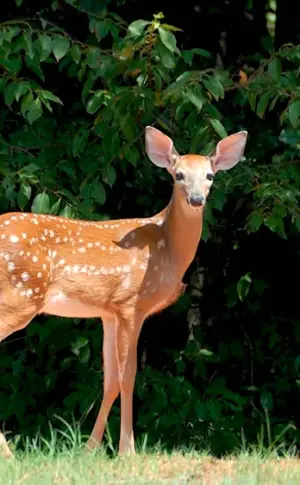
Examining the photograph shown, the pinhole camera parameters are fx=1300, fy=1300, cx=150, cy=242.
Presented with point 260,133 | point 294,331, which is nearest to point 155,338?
point 294,331

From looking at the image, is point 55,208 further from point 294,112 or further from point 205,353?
point 205,353

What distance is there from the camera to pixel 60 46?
24.3 ft

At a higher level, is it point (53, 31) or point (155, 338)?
point (53, 31)

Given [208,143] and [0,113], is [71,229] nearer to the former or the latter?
[208,143]

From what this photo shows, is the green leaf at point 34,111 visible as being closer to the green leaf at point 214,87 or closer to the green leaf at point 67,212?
the green leaf at point 67,212

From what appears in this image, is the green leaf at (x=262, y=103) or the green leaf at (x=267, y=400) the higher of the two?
the green leaf at (x=262, y=103)

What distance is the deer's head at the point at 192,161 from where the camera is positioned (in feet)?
21.2

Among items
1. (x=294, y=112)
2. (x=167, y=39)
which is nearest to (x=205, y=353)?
(x=294, y=112)

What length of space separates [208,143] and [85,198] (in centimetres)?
81

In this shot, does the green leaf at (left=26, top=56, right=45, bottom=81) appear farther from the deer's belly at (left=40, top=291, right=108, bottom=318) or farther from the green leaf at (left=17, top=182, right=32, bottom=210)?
the deer's belly at (left=40, top=291, right=108, bottom=318)

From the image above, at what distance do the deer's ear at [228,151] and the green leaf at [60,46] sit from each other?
1143mm

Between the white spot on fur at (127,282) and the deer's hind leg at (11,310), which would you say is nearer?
the deer's hind leg at (11,310)

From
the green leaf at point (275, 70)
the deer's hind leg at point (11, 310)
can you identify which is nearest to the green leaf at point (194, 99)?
the green leaf at point (275, 70)

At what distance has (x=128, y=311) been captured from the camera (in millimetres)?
6617
